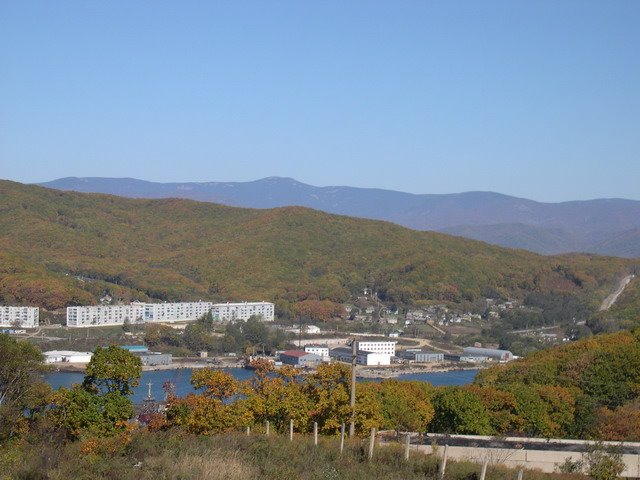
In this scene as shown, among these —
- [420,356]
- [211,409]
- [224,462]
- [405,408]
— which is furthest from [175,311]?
[224,462]

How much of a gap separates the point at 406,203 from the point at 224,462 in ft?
572

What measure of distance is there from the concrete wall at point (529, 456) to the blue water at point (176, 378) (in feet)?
36.7

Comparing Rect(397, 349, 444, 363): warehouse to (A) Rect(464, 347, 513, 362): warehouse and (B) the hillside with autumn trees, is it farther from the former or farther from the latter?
(B) the hillside with autumn trees

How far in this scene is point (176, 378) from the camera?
75.7 ft

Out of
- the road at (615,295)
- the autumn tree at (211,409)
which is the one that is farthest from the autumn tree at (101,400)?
the road at (615,295)

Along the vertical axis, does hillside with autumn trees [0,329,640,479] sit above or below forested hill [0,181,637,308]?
below

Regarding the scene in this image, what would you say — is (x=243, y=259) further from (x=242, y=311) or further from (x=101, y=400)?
(x=101, y=400)

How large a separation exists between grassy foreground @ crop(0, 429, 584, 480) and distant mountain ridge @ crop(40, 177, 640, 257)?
449 ft

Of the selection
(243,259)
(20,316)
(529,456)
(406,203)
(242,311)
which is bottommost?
(529,456)

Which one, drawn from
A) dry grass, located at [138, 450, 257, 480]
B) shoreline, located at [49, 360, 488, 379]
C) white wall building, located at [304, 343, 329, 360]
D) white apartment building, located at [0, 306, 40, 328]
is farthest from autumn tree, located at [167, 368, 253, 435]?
white apartment building, located at [0, 306, 40, 328]

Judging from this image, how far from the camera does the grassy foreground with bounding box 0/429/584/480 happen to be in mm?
5723

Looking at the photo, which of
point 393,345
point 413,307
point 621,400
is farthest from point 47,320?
point 621,400

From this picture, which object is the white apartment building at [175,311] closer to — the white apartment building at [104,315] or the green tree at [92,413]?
the white apartment building at [104,315]

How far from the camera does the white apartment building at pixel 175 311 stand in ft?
115
